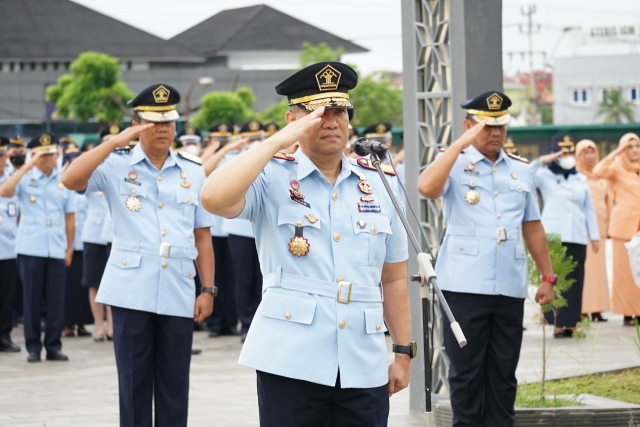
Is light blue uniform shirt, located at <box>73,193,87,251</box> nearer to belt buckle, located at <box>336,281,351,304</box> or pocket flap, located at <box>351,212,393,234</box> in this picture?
pocket flap, located at <box>351,212,393,234</box>

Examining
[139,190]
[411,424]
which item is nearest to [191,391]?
[411,424]

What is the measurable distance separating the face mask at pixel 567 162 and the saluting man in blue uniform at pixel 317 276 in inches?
358

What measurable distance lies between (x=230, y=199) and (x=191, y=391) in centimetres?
628

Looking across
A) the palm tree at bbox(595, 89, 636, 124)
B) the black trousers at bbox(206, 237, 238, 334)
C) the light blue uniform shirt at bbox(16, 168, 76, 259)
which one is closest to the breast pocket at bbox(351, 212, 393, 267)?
the light blue uniform shirt at bbox(16, 168, 76, 259)

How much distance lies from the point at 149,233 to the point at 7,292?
6.84 m

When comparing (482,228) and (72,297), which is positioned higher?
(482,228)

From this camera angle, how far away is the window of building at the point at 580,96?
9345 centimetres

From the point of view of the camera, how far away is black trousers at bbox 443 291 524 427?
736 cm

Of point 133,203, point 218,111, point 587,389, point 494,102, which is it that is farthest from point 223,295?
point 218,111

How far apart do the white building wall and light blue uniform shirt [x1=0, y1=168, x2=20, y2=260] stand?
261 ft

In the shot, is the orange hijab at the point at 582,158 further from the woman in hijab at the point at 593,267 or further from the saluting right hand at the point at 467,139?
the saluting right hand at the point at 467,139

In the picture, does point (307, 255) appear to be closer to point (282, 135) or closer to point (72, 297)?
point (282, 135)

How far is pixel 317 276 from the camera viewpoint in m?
4.63

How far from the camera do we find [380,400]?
186 inches
